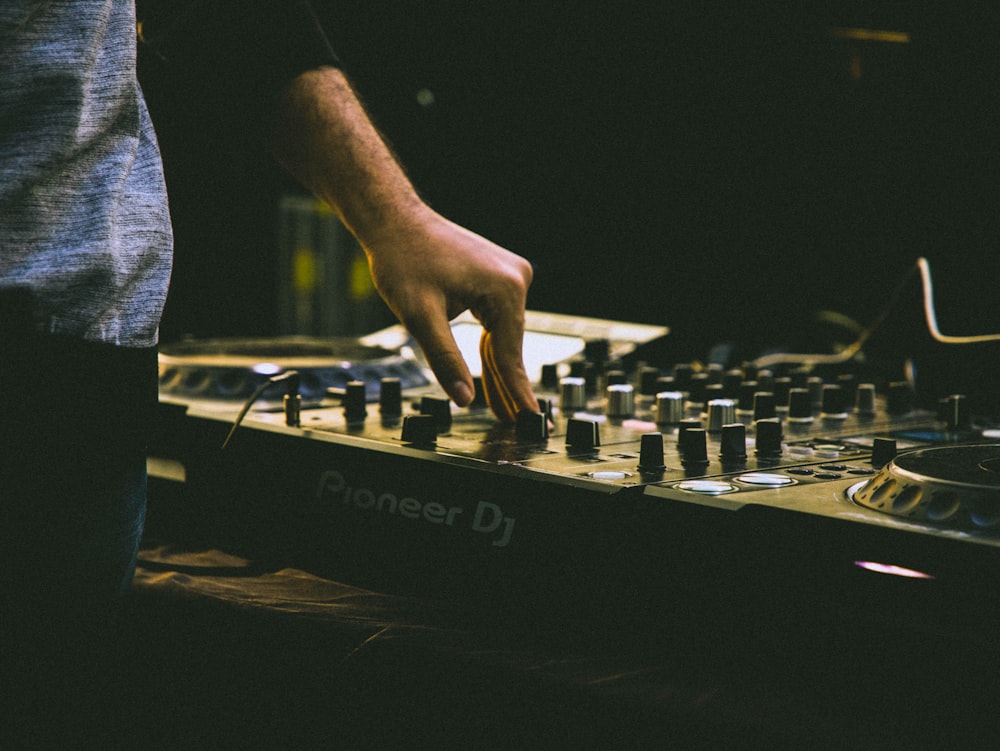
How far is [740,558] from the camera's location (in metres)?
0.53

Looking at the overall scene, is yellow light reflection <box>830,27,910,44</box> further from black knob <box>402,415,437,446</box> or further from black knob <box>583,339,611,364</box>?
black knob <box>402,415,437,446</box>

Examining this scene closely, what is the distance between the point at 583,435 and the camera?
752mm

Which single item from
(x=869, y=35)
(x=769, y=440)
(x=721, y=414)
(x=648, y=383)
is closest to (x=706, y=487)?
(x=769, y=440)

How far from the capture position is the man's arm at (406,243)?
2.70 ft

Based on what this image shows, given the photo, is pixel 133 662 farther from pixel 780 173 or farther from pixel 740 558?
pixel 780 173

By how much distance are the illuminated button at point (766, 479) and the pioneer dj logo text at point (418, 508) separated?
0.49 feet

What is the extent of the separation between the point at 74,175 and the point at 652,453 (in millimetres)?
391

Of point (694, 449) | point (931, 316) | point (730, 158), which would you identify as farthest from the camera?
point (730, 158)

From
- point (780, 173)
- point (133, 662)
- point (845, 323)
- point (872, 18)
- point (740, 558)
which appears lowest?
point (133, 662)

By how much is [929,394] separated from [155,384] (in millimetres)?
808

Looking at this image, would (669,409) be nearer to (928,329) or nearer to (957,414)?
(957,414)

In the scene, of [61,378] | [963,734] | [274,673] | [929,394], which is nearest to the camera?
[963,734]

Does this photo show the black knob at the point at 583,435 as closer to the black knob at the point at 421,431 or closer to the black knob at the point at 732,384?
the black knob at the point at 421,431

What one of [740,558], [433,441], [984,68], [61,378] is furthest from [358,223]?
[984,68]
